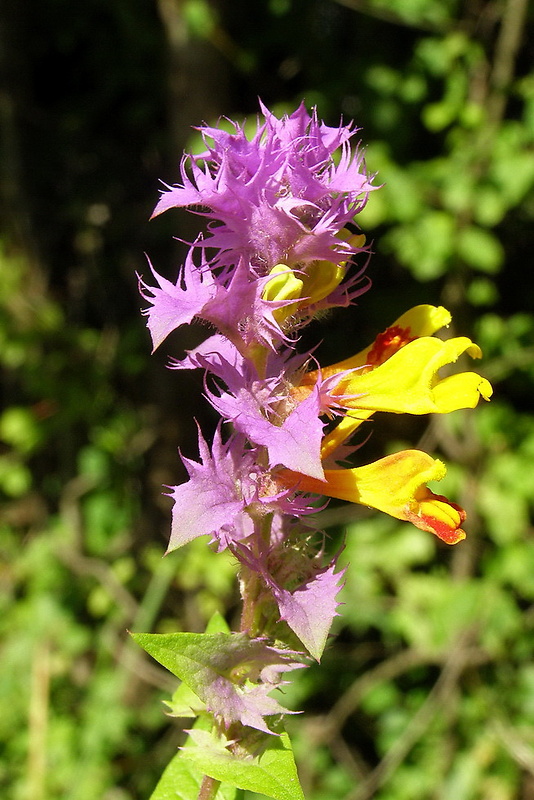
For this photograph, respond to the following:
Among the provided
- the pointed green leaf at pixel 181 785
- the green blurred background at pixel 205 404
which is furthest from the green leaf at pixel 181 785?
the green blurred background at pixel 205 404

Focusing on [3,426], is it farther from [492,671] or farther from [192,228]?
[492,671]

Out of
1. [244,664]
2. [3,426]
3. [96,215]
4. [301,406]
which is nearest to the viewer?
[301,406]

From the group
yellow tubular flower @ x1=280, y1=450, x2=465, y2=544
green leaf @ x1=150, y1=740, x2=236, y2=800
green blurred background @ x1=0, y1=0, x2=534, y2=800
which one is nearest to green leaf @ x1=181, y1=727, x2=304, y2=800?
green leaf @ x1=150, y1=740, x2=236, y2=800

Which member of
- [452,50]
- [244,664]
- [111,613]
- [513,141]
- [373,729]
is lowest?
[373,729]

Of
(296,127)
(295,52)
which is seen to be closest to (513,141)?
(295,52)

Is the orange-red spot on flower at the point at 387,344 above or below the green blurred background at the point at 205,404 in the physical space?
above

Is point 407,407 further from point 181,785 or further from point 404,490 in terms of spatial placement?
point 181,785

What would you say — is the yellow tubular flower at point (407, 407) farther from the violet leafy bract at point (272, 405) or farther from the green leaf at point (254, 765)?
the green leaf at point (254, 765)
